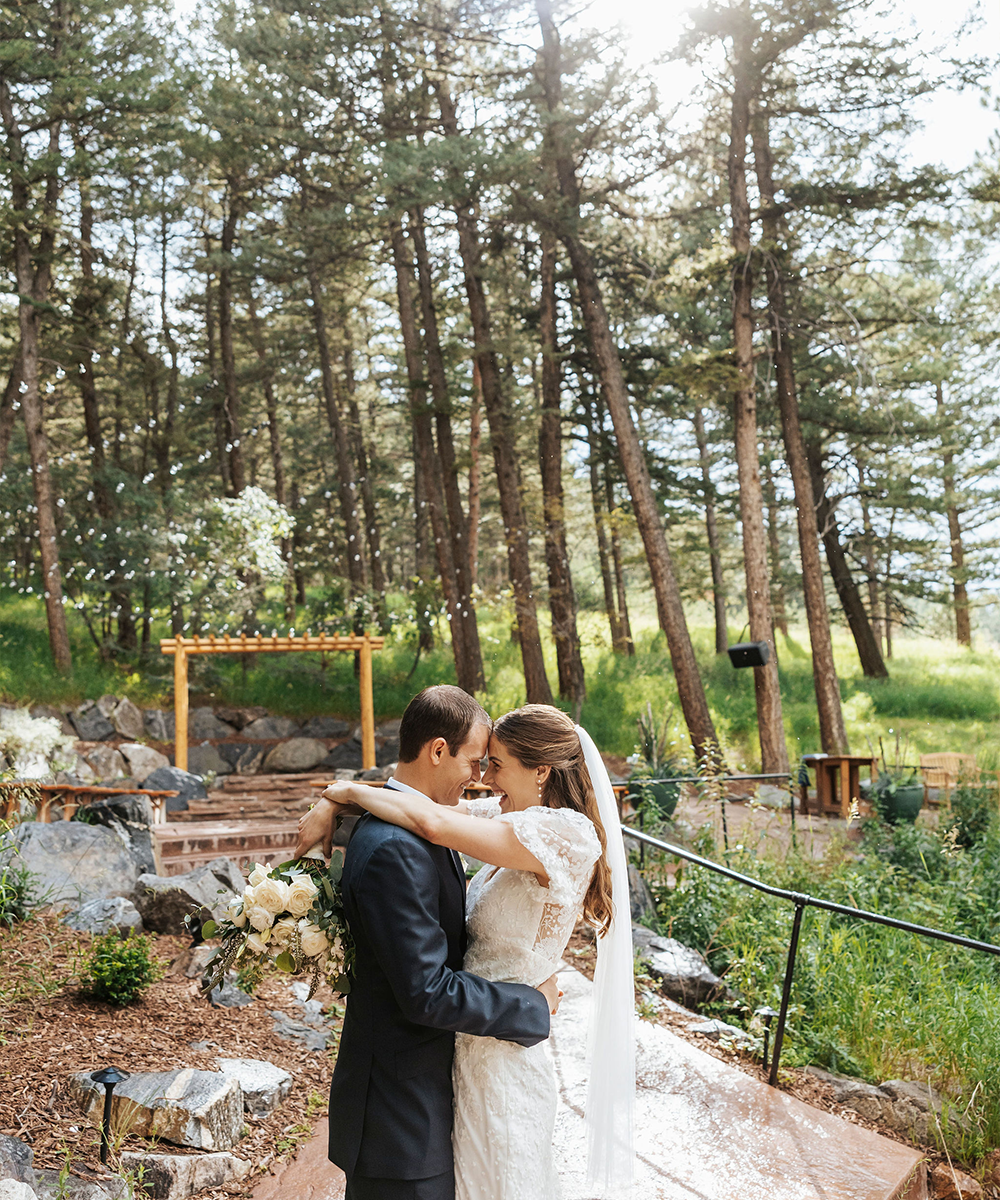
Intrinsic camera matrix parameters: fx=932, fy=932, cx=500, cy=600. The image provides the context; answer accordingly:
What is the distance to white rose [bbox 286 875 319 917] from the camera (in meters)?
2.02

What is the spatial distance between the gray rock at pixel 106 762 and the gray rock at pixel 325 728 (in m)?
3.76

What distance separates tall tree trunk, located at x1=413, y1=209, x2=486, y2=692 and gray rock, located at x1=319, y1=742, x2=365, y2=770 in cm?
228

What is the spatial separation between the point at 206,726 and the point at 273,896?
47.9 feet

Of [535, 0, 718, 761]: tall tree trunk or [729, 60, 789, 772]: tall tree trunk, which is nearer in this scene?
[729, 60, 789, 772]: tall tree trunk

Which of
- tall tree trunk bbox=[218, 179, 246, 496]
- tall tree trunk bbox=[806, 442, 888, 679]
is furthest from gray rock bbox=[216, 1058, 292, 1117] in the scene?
tall tree trunk bbox=[806, 442, 888, 679]

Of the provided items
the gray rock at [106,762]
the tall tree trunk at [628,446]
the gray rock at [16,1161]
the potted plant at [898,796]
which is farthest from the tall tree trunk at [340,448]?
the gray rock at [16,1161]

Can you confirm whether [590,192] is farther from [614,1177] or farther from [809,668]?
[614,1177]

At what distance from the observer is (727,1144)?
11.1 feet

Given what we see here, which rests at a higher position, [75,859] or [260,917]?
[260,917]

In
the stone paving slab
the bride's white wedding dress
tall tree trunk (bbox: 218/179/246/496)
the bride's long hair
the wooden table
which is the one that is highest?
tall tree trunk (bbox: 218/179/246/496)

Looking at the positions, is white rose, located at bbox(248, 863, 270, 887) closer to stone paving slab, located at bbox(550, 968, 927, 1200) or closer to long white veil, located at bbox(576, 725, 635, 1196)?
long white veil, located at bbox(576, 725, 635, 1196)

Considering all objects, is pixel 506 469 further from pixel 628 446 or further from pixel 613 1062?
pixel 613 1062

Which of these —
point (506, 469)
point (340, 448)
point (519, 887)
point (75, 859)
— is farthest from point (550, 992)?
point (340, 448)

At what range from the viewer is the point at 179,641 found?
1245 cm
